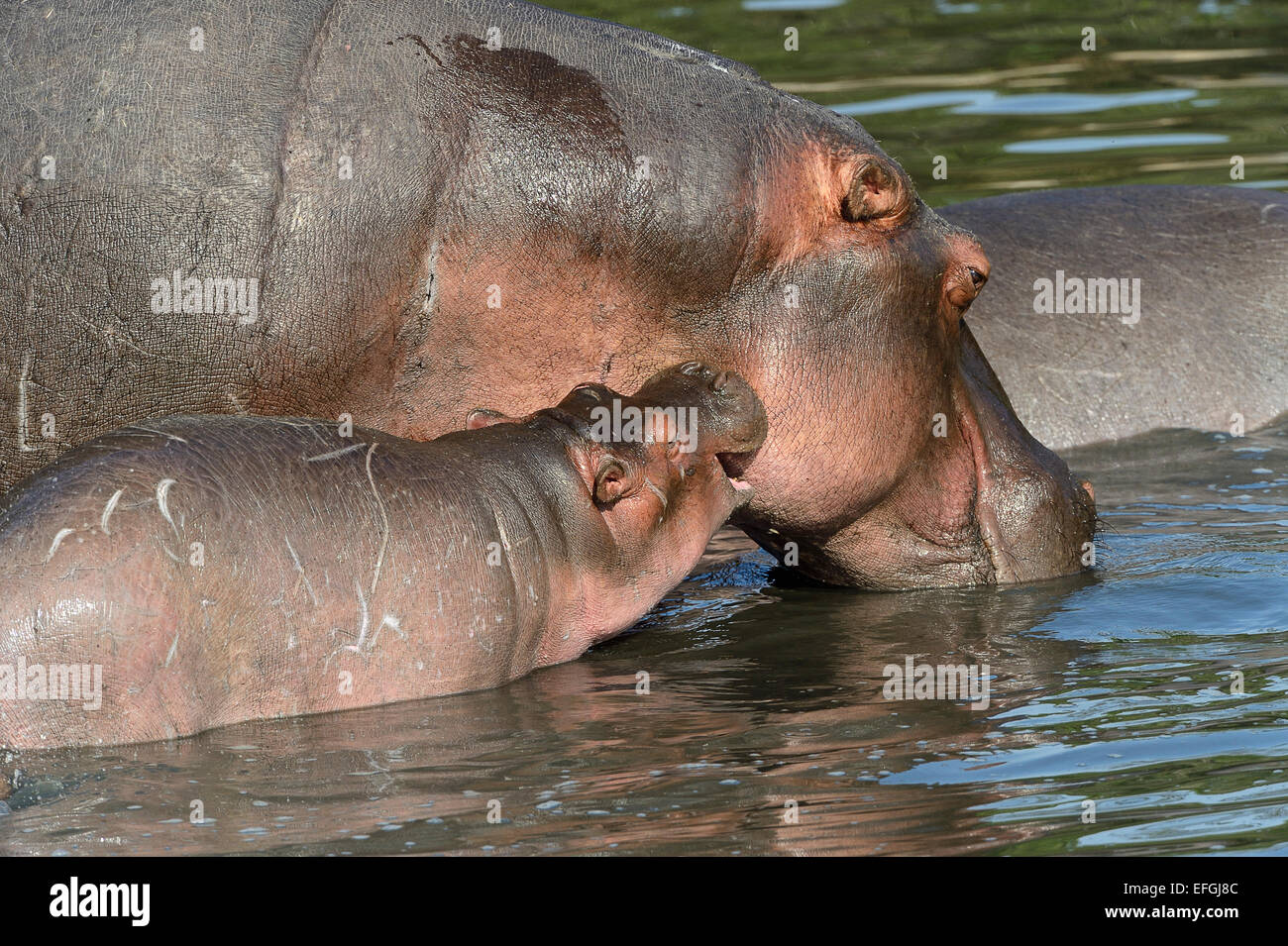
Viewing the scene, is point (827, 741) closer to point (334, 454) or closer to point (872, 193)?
point (334, 454)

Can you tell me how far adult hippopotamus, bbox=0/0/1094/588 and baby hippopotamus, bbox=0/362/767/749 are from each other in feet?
0.84

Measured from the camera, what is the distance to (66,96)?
200 inches

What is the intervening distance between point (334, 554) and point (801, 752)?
1171 mm

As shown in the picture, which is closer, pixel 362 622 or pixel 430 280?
pixel 362 622

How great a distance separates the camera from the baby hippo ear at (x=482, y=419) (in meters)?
5.39

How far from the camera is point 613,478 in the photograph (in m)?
5.16

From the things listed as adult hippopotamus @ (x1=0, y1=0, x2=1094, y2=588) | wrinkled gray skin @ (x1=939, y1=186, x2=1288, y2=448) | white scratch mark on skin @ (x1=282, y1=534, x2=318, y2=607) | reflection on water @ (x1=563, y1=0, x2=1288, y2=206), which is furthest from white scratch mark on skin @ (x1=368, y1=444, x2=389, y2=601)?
reflection on water @ (x1=563, y1=0, x2=1288, y2=206)

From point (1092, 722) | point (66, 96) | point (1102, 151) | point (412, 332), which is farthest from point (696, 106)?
point (1102, 151)

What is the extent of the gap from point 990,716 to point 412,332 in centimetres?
184

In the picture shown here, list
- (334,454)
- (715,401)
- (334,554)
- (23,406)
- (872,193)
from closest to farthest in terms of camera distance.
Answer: (334,554)
(334,454)
(23,406)
(715,401)
(872,193)

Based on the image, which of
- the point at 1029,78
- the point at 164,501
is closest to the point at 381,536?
the point at 164,501

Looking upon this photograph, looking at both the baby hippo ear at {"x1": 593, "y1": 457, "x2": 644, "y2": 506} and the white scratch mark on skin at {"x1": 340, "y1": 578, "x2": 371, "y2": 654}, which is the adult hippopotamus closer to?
the baby hippo ear at {"x1": 593, "y1": 457, "x2": 644, "y2": 506}

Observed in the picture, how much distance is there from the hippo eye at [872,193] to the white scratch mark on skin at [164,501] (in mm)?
2245
